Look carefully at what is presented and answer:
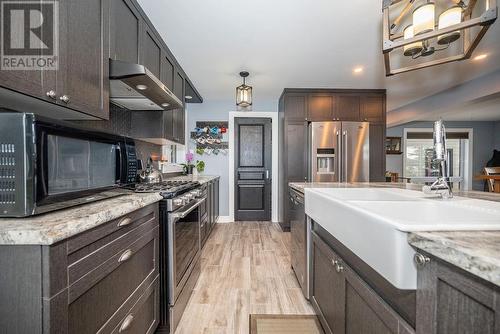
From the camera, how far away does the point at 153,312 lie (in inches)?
56.3

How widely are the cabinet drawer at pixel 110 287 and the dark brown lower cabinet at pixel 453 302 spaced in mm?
1047

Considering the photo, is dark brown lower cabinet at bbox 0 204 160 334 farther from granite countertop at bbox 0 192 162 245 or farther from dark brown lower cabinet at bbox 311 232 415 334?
dark brown lower cabinet at bbox 311 232 415 334

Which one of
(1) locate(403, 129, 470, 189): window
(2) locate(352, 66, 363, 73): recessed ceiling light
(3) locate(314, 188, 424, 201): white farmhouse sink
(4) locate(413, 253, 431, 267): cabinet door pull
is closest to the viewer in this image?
(4) locate(413, 253, 431, 267): cabinet door pull

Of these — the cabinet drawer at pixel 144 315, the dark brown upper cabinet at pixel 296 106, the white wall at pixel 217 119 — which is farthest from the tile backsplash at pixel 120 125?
the dark brown upper cabinet at pixel 296 106

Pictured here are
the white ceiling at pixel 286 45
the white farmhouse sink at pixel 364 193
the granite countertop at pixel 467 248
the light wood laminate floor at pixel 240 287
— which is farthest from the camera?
the white ceiling at pixel 286 45

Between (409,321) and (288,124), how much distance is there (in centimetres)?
356

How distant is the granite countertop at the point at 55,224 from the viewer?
0.67m

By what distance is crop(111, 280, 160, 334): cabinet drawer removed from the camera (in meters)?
1.12

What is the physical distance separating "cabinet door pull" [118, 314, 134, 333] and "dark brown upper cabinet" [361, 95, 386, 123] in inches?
163

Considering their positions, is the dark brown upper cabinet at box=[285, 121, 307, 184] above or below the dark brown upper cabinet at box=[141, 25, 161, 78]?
below

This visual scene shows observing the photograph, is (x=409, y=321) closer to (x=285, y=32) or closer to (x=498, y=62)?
(x=285, y=32)

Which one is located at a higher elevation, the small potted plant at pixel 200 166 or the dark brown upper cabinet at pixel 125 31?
the dark brown upper cabinet at pixel 125 31

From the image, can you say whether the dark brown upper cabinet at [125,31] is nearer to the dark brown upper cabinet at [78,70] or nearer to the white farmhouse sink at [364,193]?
the dark brown upper cabinet at [78,70]

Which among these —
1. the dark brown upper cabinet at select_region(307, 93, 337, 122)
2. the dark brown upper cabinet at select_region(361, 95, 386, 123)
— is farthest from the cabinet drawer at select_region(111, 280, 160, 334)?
the dark brown upper cabinet at select_region(361, 95, 386, 123)
